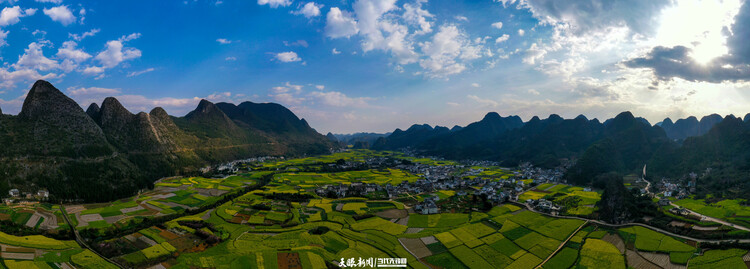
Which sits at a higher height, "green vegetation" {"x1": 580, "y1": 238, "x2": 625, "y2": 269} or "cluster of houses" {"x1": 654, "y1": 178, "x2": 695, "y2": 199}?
"cluster of houses" {"x1": 654, "y1": 178, "x2": 695, "y2": 199}

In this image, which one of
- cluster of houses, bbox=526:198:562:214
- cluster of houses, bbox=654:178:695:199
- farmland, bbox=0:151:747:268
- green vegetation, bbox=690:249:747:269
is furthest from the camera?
cluster of houses, bbox=654:178:695:199

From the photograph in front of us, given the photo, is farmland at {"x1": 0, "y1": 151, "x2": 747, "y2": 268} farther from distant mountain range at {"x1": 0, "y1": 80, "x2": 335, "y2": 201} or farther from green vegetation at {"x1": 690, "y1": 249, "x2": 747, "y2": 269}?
distant mountain range at {"x1": 0, "y1": 80, "x2": 335, "y2": 201}

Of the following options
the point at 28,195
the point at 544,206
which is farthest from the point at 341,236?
the point at 28,195

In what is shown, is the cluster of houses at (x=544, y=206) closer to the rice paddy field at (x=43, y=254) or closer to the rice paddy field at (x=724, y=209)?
the rice paddy field at (x=724, y=209)

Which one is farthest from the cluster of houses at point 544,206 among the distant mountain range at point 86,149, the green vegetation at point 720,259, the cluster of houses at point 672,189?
the distant mountain range at point 86,149

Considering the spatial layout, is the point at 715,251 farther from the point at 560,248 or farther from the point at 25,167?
the point at 25,167

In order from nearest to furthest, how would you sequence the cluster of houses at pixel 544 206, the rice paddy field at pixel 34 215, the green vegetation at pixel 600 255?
the green vegetation at pixel 600 255 → the rice paddy field at pixel 34 215 → the cluster of houses at pixel 544 206

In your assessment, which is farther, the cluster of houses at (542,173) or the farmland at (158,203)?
the cluster of houses at (542,173)

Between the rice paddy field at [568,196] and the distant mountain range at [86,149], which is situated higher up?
the distant mountain range at [86,149]

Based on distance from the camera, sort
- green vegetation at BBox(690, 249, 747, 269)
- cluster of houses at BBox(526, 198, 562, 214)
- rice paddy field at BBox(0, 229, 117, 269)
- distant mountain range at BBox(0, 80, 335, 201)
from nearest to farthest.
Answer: green vegetation at BBox(690, 249, 747, 269) < rice paddy field at BBox(0, 229, 117, 269) < cluster of houses at BBox(526, 198, 562, 214) < distant mountain range at BBox(0, 80, 335, 201)

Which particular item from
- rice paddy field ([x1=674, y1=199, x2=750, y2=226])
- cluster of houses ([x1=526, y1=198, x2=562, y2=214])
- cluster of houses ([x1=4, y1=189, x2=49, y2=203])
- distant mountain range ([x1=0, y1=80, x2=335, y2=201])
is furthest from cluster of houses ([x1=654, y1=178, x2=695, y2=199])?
cluster of houses ([x1=4, y1=189, x2=49, y2=203])

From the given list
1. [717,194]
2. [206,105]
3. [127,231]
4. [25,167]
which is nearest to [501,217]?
[717,194]
